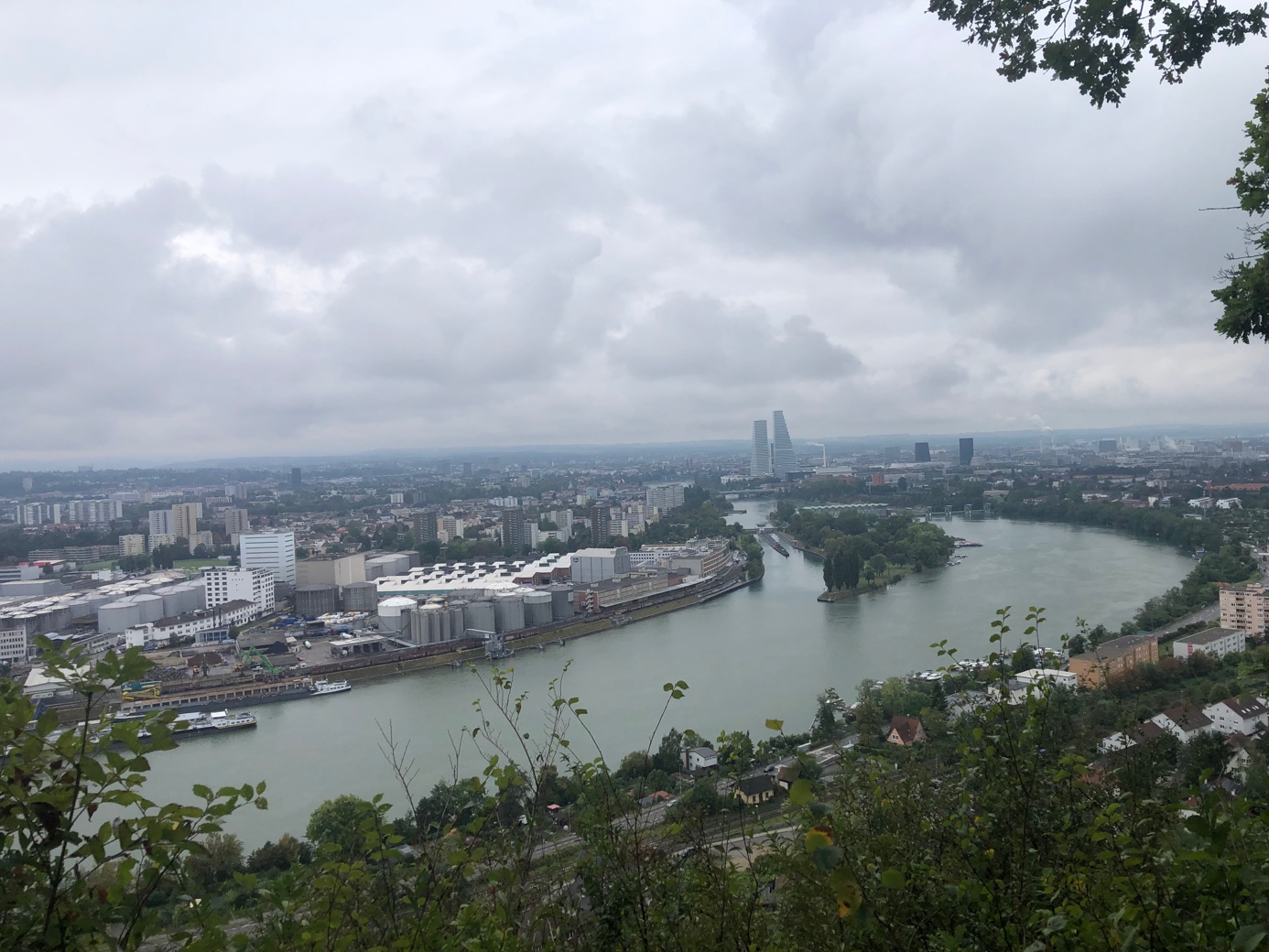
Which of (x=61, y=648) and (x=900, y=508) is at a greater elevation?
(x=61, y=648)

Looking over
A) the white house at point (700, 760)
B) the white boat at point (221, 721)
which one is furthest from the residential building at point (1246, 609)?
the white boat at point (221, 721)

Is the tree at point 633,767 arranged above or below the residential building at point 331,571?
above

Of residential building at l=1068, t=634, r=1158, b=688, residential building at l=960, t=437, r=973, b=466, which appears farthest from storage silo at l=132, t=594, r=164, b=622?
→ residential building at l=960, t=437, r=973, b=466

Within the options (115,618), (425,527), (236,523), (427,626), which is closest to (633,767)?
(427,626)

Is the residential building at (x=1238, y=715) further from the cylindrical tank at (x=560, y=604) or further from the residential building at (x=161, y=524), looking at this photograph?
the residential building at (x=161, y=524)

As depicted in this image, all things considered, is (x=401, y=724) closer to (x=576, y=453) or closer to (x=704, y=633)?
(x=704, y=633)

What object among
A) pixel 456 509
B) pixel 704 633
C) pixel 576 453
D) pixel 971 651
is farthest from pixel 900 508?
pixel 576 453
